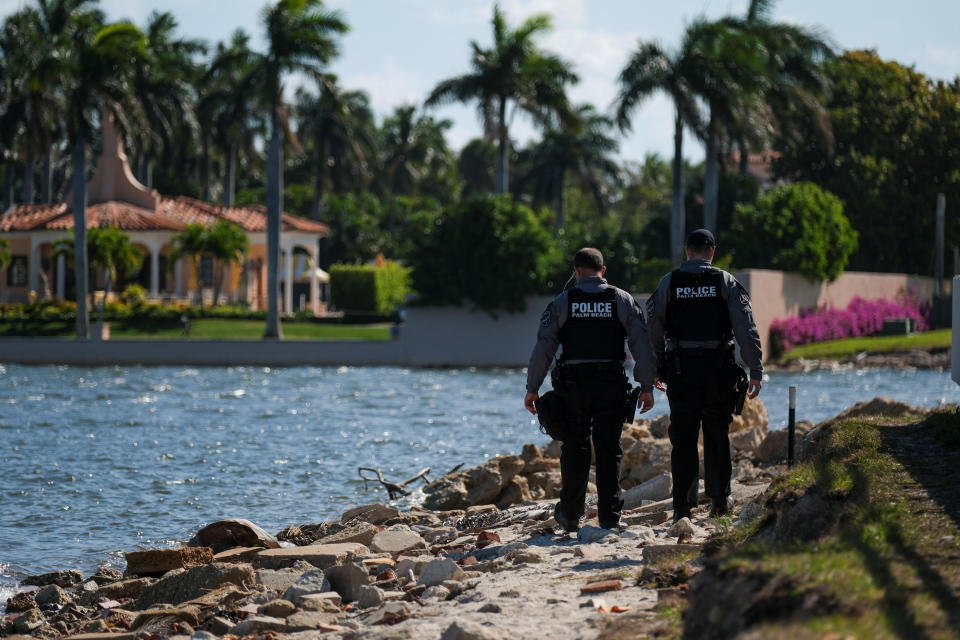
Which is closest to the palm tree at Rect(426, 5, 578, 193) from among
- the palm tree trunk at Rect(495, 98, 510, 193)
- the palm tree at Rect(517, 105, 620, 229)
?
the palm tree trunk at Rect(495, 98, 510, 193)

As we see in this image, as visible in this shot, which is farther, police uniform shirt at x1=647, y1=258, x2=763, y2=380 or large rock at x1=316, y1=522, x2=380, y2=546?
large rock at x1=316, y1=522, x2=380, y2=546

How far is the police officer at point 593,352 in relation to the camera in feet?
28.7

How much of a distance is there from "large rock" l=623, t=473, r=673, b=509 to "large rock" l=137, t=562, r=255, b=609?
340cm

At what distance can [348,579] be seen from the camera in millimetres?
8273

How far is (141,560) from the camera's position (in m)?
10.5

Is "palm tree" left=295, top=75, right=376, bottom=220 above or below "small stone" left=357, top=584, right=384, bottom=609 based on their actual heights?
above

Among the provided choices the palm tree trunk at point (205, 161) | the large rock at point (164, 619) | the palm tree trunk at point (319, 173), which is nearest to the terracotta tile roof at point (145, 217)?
the palm tree trunk at point (205, 161)

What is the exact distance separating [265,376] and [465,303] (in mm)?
7712

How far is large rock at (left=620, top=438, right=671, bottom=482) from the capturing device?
13.3 meters

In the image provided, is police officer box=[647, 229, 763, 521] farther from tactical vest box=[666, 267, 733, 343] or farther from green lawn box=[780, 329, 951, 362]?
green lawn box=[780, 329, 951, 362]

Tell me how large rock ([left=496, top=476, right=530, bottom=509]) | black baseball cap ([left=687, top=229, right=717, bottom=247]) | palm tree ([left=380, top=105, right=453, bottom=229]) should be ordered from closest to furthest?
1. black baseball cap ([left=687, top=229, right=717, bottom=247])
2. large rock ([left=496, top=476, right=530, bottom=509])
3. palm tree ([left=380, top=105, right=453, bottom=229])

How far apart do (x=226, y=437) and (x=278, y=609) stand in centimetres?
1577

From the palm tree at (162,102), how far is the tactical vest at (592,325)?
142 ft

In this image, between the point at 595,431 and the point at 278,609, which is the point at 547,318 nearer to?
the point at 595,431
